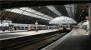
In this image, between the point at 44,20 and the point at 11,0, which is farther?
the point at 44,20

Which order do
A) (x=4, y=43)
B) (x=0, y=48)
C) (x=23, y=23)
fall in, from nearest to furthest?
(x=0, y=48) → (x=4, y=43) → (x=23, y=23)

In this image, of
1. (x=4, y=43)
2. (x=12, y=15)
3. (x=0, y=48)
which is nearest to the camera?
(x=0, y=48)

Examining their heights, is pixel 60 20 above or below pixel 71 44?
above

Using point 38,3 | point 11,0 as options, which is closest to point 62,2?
point 38,3

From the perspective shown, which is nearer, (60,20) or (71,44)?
(71,44)

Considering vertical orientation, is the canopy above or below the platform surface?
above

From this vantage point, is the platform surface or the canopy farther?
the canopy

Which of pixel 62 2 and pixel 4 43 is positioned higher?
pixel 62 2

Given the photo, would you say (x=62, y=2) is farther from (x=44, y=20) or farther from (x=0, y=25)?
(x=44, y=20)

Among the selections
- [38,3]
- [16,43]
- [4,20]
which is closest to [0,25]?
[4,20]

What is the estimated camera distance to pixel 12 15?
37000 millimetres

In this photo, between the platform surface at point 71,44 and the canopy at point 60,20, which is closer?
the platform surface at point 71,44

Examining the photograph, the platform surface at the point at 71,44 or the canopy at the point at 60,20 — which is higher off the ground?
the canopy at the point at 60,20

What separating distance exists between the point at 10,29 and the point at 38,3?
2163 centimetres
